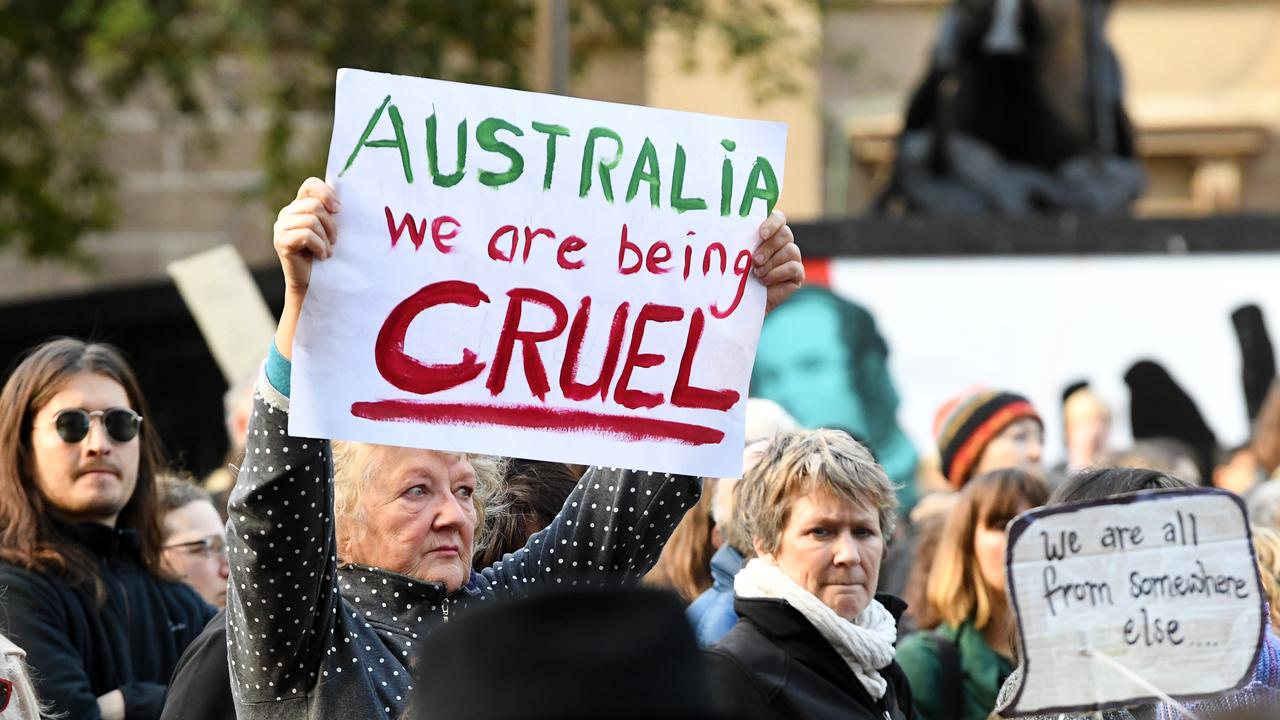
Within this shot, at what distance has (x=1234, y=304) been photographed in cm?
838

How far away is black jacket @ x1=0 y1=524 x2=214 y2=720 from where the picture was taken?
152 inches

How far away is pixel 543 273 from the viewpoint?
10.1 feet

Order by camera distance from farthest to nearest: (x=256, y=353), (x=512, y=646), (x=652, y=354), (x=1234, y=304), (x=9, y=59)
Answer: (x=9, y=59) < (x=1234, y=304) < (x=256, y=353) < (x=652, y=354) < (x=512, y=646)

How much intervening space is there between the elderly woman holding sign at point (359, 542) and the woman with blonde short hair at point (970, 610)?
1.37m

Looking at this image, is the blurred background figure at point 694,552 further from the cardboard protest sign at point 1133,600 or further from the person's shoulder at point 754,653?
the cardboard protest sign at point 1133,600

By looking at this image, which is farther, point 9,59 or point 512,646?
point 9,59

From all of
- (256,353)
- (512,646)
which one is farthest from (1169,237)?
(512,646)

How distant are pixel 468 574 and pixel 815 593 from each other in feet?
2.68

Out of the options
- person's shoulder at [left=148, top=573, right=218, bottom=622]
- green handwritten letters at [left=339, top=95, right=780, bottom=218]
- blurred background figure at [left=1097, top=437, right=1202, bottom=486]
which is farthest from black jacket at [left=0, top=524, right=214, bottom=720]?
blurred background figure at [left=1097, top=437, right=1202, bottom=486]

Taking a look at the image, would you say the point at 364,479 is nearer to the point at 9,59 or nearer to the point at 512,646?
the point at 512,646

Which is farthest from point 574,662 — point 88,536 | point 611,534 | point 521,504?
point 88,536

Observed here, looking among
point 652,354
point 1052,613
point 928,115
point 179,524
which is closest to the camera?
point 1052,613

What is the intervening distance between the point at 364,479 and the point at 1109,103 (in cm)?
921

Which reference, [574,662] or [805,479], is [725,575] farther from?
[574,662]
